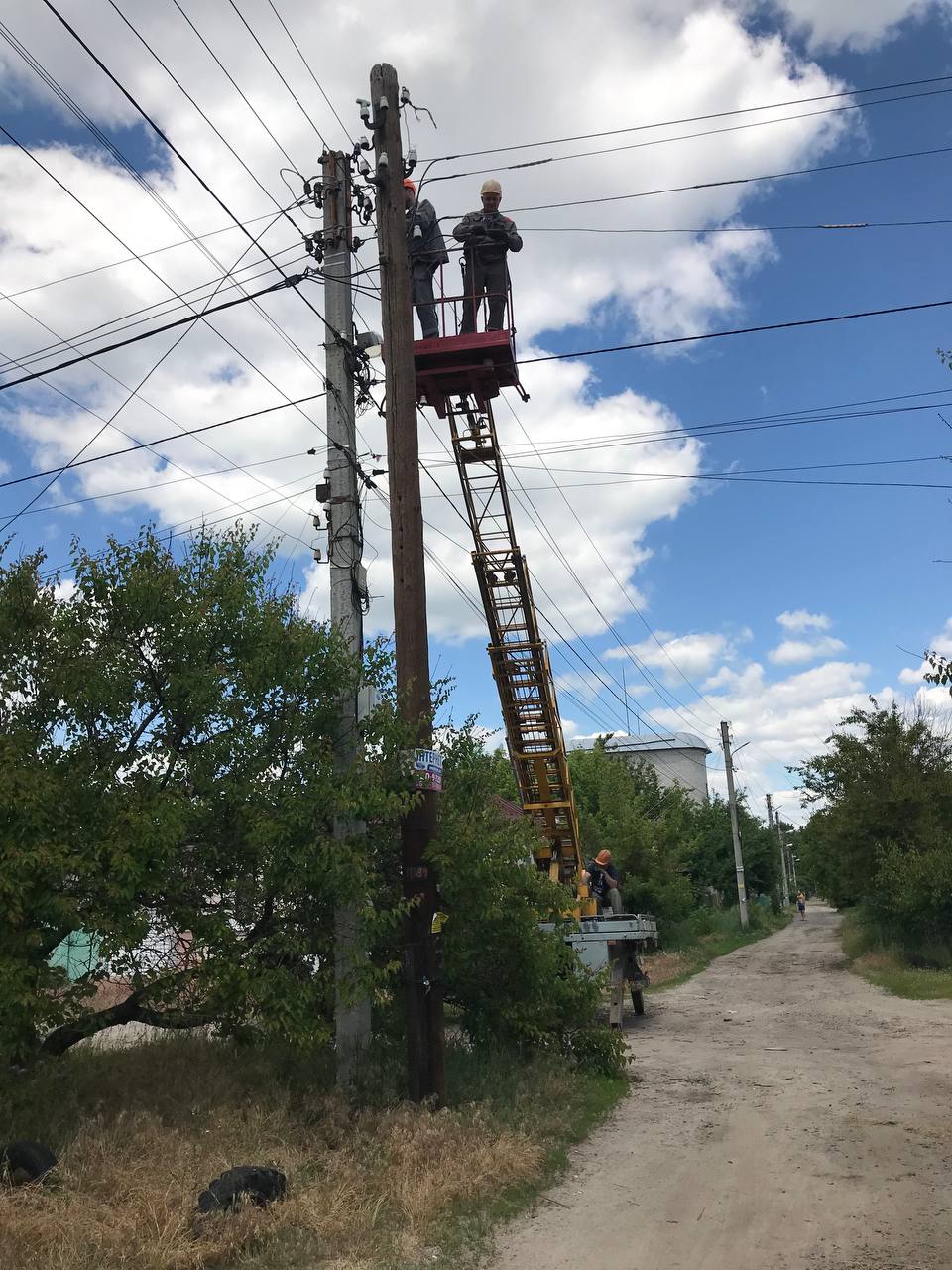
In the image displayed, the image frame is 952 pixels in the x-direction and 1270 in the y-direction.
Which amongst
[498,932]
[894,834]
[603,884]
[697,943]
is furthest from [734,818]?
[498,932]

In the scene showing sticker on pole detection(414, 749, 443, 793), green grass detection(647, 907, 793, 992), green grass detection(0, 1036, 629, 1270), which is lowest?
green grass detection(647, 907, 793, 992)

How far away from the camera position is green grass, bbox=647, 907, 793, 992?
1042 inches

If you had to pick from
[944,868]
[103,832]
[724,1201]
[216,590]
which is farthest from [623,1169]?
[944,868]

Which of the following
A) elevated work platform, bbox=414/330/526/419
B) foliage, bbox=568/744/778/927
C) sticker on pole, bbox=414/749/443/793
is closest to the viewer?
sticker on pole, bbox=414/749/443/793

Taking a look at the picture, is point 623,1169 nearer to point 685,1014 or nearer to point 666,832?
point 685,1014

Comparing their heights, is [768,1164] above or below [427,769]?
below

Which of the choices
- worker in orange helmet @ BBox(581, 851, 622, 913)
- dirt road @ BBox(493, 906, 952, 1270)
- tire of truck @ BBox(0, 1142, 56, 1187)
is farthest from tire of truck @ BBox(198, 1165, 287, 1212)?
worker in orange helmet @ BBox(581, 851, 622, 913)

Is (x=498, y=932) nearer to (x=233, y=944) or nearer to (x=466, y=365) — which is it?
(x=233, y=944)

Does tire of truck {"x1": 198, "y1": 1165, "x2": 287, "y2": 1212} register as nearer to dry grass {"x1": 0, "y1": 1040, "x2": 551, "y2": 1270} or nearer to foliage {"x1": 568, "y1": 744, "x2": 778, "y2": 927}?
dry grass {"x1": 0, "y1": 1040, "x2": 551, "y2": 1270}

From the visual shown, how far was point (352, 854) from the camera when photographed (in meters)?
8.57

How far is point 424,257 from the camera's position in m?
13.8

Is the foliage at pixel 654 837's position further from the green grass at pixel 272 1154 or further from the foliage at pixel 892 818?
the green grass at pixel 272 1154

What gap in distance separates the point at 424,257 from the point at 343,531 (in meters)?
5.27

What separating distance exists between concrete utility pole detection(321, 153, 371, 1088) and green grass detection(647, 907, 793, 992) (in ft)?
49.7
